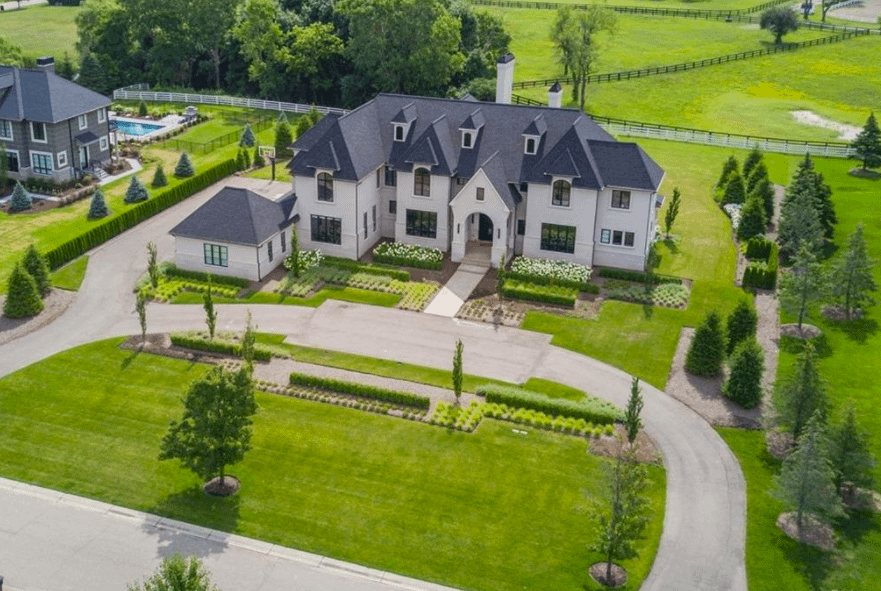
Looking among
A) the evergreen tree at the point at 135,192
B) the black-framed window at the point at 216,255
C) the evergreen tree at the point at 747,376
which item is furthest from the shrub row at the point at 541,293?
the evergreen tree at the point at 135,192

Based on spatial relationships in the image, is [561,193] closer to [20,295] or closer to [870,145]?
[20,295]

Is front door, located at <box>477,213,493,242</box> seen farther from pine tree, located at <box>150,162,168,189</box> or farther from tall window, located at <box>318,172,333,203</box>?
pine tree, located at <box>150,162,168,189</box>

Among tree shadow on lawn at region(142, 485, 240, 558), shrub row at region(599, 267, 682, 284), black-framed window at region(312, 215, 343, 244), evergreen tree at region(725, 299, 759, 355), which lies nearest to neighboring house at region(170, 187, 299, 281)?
black-framed window at region(312, 215, 343, 244)

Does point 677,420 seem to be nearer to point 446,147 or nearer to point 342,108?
point 446,147

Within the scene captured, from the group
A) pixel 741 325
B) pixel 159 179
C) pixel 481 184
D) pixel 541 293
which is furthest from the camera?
pixel 159 179

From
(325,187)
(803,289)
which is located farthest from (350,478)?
(803,289)

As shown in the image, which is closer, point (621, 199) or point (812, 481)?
point (812, 481)

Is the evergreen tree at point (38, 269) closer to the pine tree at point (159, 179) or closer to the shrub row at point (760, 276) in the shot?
the pine tree at point (159, 179)
